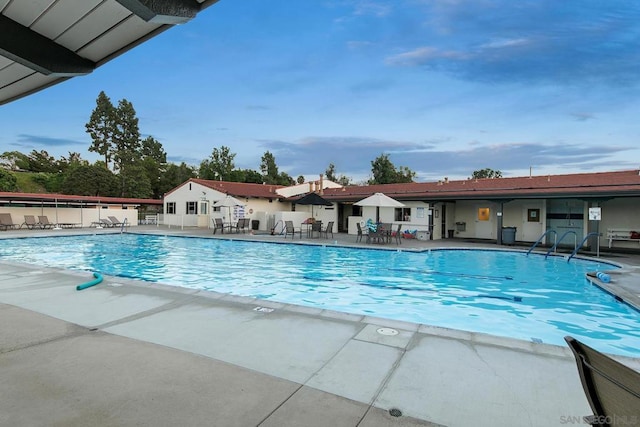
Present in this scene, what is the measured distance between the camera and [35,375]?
288 cm

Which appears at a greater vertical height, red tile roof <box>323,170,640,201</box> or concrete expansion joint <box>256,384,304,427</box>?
red tile roof <box>323,170,640,201</box>

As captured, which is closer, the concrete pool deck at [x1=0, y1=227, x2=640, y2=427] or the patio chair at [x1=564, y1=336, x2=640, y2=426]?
the patio chair at [x1=564, y1=336, x2=640, y2=426]

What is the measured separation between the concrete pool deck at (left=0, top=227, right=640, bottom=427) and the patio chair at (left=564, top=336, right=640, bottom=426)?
1017 mm

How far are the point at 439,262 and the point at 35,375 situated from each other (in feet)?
37.5

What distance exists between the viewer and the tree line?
125ft

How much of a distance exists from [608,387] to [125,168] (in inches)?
1889

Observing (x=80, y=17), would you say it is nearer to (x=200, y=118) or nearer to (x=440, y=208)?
(x=440, y=208)

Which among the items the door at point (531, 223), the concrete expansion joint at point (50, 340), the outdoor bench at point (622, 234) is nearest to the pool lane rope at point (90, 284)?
the concrete expansion joint at point (50, 340)

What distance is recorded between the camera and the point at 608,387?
55.8 inches

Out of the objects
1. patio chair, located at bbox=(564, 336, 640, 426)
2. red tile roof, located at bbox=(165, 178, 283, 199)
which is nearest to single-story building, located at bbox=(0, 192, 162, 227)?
red tile roof, located at bbox=(165, 178, 283, 199)

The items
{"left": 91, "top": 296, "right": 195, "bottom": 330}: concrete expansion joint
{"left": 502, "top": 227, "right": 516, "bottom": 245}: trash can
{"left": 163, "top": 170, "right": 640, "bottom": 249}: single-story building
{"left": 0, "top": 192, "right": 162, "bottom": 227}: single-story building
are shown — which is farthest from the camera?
{"left": 0, "top": 192, "right": 162, "bottom": 227}: single-story building

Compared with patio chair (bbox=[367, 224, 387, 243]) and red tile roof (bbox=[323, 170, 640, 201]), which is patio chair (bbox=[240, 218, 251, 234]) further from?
patio chair (bbox=[367, 224, 387, 243])

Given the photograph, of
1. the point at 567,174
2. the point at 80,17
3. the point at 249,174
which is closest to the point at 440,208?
the point at 567,174

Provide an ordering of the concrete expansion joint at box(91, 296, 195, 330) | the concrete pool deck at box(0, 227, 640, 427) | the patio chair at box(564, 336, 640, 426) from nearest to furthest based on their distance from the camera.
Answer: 1. the patio chair at box(564, 336, 640, 426)
2. the concrete pool deck at box(0, 227, 640, 427)
3. the concrete expansion joint at box(91, 296, 195, 330)
